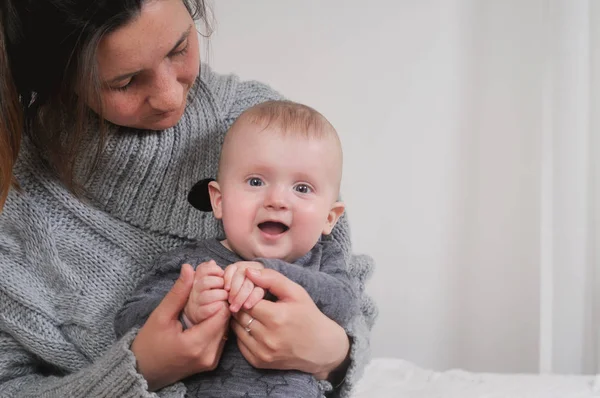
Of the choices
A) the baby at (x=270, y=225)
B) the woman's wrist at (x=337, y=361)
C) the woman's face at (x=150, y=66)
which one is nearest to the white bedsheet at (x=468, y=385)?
the woman's wrist at (x=337, y=361)

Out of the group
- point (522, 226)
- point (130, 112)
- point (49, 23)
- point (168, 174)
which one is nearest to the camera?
point (49, 23)

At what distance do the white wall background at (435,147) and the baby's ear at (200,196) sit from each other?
91 centimetres

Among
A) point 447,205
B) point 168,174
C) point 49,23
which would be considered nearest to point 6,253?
point 168,174

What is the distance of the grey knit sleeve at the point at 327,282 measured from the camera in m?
1.15

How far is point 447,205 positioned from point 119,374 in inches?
51.9

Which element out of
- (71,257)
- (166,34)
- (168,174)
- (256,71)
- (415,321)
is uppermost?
(256,71)

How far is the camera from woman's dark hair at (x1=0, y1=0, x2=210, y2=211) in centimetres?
110

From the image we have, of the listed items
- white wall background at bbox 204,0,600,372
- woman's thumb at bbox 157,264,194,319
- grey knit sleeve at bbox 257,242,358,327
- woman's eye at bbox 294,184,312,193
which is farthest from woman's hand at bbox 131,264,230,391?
white wall background at bbox 204,0,600,372

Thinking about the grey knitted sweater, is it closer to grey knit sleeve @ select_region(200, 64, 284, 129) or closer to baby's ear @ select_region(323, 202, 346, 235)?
grey knit sleeve @ select_region(200, 64, 284, 129)

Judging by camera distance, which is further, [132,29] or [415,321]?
[415,321]

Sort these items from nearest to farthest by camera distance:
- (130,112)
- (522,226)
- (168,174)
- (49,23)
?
(49,23) → (130,112) → (168,174) → (522,226)

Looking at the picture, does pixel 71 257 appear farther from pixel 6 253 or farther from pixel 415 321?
pixel 415 321

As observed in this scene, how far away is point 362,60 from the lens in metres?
2.21

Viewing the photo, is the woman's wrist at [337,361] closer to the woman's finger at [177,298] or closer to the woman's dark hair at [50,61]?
the woman's finger at [177,298]
